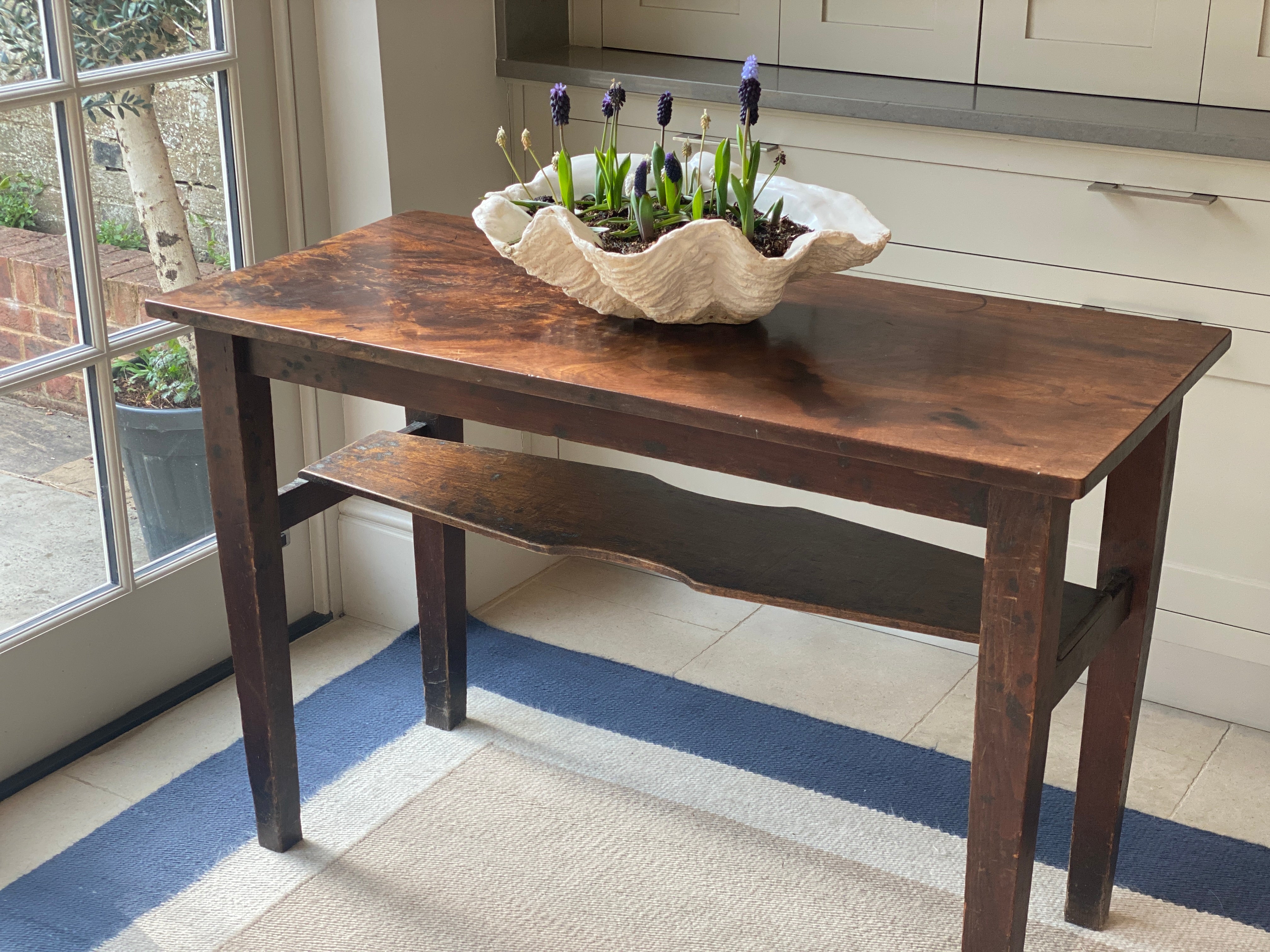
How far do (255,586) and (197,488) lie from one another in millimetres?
637

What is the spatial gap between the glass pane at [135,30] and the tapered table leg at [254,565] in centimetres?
64

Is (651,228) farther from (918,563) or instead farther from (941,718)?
(941,718)

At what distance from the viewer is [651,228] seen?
60.6 inches

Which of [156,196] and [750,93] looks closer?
[750,93]

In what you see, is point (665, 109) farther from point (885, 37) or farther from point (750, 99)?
point (885, 37)

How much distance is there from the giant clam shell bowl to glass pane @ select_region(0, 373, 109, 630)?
875mm

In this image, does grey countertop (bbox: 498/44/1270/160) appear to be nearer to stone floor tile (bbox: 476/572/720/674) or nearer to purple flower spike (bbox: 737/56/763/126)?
purple flower spike (bbox: 737/56/763/126)

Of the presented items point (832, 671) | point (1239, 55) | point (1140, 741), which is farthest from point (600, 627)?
point (1239, 55)

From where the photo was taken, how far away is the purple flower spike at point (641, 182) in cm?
150

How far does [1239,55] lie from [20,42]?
1947mm

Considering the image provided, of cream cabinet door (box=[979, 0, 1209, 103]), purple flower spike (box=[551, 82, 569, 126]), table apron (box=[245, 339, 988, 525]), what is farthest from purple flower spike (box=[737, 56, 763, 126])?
cream cabinet door (box=[979, 0, 1209, 103])

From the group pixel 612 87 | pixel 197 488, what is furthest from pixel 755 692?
pixel 612 87

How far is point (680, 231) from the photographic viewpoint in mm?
1389

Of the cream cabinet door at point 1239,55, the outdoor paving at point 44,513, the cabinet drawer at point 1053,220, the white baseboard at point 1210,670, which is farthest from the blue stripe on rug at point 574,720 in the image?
the cream cabinet door at point 1239,55
